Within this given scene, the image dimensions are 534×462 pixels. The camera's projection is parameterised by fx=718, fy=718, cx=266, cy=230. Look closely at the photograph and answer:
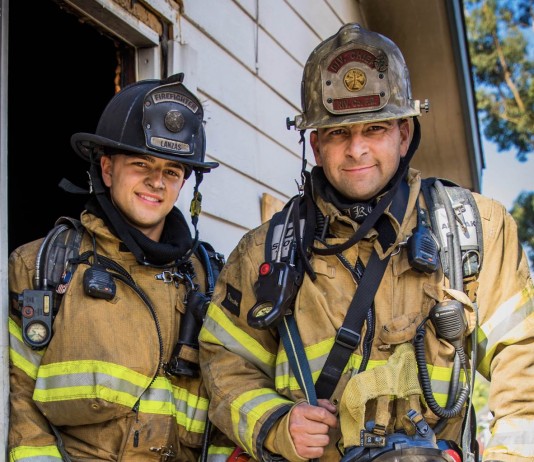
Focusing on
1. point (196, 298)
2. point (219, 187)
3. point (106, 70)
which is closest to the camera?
point (196, 298)

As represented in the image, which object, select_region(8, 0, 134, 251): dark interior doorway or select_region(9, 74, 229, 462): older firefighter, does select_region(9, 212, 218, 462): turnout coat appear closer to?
select_region(9, 74, 229, 462): older firefighter

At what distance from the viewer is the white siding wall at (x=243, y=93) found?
370 centimetres

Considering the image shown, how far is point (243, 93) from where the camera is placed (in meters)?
4.18

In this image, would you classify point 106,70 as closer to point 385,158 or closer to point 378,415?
point 385,158

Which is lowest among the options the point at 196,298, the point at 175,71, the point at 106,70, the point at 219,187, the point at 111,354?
the point at 111,354

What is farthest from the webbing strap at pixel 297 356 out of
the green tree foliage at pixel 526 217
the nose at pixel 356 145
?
the green tree foliage at pixel 526 217

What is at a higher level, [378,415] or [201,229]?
[201,229]

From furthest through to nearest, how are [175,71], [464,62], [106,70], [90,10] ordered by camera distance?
1. [464,62]
2. [106,70]
3. [175,71]
4. [90,10]

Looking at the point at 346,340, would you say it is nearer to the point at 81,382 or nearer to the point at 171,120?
the point at 81,382

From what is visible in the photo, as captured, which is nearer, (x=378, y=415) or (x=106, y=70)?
(x=378, y=415)

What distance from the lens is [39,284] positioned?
2498 millimetres

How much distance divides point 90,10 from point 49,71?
1968mm

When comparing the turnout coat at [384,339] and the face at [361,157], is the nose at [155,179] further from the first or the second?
the face at [361,157]

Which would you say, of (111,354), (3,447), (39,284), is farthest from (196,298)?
(3,447)
